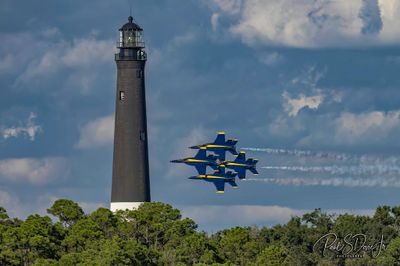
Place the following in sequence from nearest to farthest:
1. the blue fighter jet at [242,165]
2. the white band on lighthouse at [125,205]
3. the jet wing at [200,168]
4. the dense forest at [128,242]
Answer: the dense forest at [128,242]
the blue fighter jet at [242,165]
the jet wing at [200,168]
the white band on lighthouse at [125,205]

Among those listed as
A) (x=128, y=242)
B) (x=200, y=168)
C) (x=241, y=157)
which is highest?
(x=241, y=157)

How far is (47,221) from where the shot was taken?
17312 centimetres

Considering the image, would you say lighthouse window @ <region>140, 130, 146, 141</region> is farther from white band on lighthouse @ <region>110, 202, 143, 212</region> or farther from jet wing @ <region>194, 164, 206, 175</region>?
jet wing @ <region>194, 164, 206, 175</region>

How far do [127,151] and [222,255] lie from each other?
1575 centimetres

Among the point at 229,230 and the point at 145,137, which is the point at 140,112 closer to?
the point at 145,137

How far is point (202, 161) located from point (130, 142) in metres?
7.80

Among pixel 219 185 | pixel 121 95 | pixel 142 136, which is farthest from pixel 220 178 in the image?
pixel 121 95

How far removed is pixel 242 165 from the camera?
571ft

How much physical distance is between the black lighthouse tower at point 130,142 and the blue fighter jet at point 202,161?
234 inches

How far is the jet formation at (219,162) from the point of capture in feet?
575

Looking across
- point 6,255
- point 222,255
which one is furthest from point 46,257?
point 222,255

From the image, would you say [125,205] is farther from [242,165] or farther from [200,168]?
[242,165]

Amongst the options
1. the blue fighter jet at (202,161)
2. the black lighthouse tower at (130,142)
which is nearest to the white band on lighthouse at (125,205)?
the black lighthouse tower at (130,142)

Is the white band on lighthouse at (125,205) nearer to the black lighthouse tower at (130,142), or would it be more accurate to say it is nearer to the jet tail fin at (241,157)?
the black lighthouse tower at (130,142)
